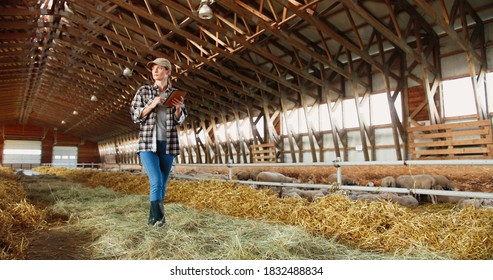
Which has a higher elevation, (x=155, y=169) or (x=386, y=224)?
(x=155, y=169)

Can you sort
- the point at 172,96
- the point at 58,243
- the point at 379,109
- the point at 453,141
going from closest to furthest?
1. the point at 58,243
2. the point at 172,96
3. the point at 453,141
4. the point at 379,109

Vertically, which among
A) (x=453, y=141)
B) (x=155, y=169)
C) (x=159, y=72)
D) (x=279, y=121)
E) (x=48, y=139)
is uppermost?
(x=48, y=139)

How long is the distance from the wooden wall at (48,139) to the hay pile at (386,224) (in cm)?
3952

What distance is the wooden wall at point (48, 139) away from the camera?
3428 cm

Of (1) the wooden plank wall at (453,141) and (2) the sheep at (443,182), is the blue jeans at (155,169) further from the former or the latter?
(1) the wooden plank wall at (453,141)

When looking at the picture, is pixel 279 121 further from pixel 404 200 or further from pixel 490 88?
pixel 404 200

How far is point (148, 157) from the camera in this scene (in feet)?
8.95

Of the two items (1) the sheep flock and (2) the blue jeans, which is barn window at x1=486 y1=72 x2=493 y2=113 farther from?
(2) the blue jeans

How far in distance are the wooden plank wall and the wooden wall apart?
3902 cm

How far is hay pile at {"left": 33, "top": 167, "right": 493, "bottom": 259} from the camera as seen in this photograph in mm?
2123

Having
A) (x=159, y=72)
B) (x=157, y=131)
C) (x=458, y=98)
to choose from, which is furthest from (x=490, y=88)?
(x=157, y=131)

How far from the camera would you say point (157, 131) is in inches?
109

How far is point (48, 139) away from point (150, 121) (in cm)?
4062
